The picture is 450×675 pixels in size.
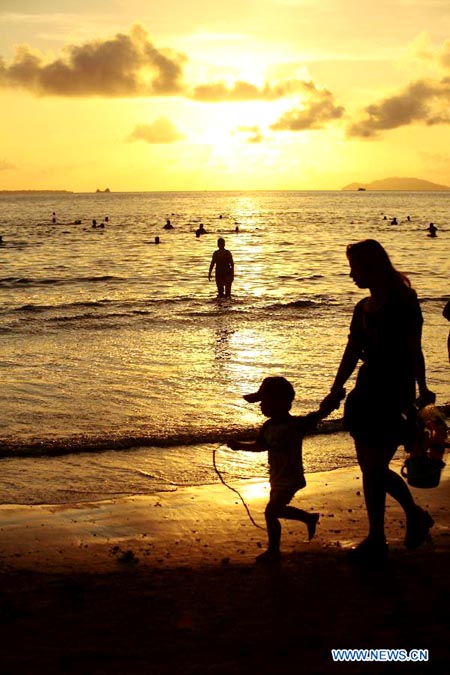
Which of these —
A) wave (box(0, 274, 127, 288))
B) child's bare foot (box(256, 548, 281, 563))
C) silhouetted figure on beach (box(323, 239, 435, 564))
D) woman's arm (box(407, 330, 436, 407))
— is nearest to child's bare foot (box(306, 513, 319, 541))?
child's bare foot (box(256, 548, 281, 563))

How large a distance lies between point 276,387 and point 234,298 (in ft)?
72.2

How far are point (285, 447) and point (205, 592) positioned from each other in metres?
1.01

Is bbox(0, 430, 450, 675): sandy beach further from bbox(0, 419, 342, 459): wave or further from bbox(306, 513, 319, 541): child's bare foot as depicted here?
bbox(0, 419, 342, 459): wave

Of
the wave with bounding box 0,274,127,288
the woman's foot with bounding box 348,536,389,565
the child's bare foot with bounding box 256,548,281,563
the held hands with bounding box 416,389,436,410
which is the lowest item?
the wave with bounding box 0,274,127,288

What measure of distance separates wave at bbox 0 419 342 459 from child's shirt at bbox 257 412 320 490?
13.3 feet

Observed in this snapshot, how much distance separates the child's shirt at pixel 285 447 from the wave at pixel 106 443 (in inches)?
159

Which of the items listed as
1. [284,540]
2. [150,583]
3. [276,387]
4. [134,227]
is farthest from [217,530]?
[134,227]

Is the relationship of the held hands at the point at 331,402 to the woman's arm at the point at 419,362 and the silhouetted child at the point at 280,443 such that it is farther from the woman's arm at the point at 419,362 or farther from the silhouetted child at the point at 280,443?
the woman's arm at the point at 419,362

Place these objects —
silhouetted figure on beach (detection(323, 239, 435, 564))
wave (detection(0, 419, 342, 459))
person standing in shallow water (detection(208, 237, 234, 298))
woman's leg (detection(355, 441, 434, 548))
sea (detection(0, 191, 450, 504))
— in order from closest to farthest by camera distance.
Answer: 1. silhouetted figure on beach (detection(323, 239, 435, 564))
2. woman's leg (detection(355, 441, 434, 548))
3. sea (detection(0, 191, 450, 504))
4. wave (detection(0, 419, 342, 459))
5. person standing in shallow water (detection(208, 237, 234, 298))

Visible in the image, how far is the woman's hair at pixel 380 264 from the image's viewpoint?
15.5ft

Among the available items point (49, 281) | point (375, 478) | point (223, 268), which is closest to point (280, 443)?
point (375, 478)

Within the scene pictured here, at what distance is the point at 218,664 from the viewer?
380 centimetres

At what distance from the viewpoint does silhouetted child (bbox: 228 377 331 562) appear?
16.3 feet

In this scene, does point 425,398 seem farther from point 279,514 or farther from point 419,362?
Answer: point 279,514
